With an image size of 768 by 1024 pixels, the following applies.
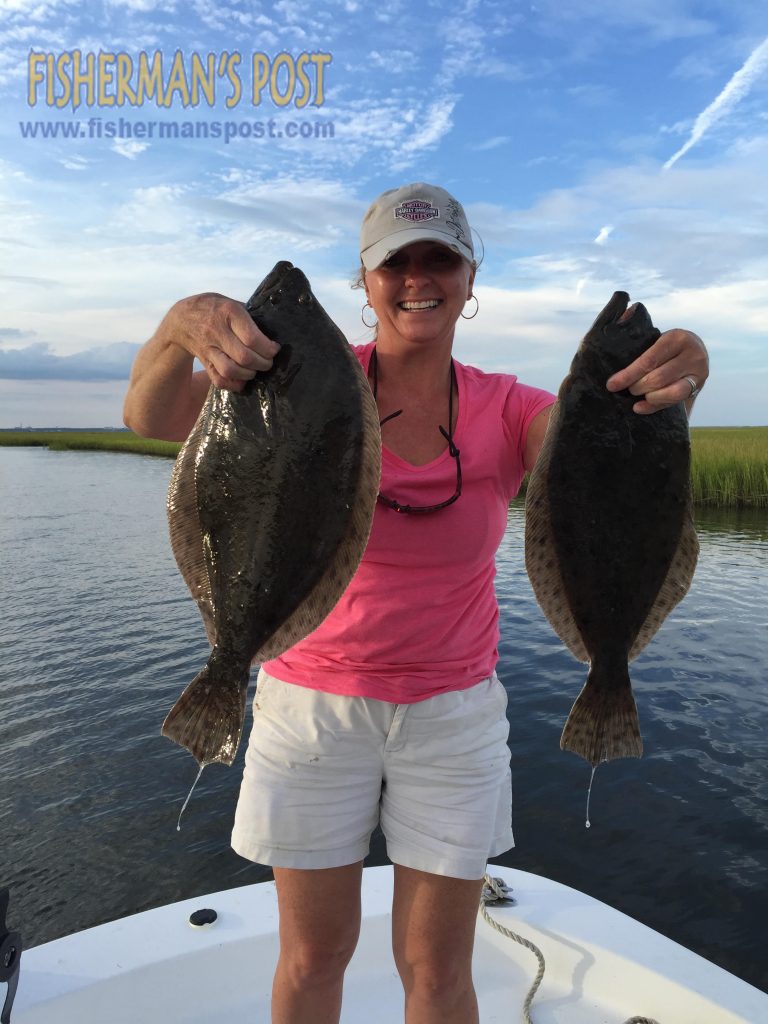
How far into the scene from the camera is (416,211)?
2.48m

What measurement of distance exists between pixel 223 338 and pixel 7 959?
8.20ft

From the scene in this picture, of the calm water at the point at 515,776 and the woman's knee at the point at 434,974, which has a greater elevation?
the woman's knee at the point at 434,974

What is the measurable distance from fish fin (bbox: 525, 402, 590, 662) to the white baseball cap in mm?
709

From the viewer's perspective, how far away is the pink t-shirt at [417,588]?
2.52 m

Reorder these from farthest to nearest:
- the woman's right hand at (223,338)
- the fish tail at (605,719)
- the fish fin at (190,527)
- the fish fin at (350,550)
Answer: the fish tail at (605,719) → the fish fin at (190,527) → the fish fin at (350,550) → the woman's right hand at (223,338)

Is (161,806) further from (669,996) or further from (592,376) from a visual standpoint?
(592,376)

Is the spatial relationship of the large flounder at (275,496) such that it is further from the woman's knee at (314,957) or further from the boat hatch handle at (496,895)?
the boat hatch handle at (496,895)

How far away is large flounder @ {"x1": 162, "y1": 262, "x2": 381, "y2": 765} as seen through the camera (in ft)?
7.10

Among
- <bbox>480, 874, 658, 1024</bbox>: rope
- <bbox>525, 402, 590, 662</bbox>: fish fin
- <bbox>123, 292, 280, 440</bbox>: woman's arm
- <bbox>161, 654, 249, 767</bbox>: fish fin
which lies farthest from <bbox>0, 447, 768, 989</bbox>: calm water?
<bbox>123, 292, 280, 440</bbox>: woman's arm

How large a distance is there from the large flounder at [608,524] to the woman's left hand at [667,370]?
9cm

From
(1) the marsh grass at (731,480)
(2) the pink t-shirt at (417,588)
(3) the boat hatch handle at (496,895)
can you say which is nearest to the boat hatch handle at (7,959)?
(2) the pink t-shirt at (417,588)

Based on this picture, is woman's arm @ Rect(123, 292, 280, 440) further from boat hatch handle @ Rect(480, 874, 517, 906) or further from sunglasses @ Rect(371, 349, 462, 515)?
boat hatch handle @ Rect(480, 874, 517, 906)

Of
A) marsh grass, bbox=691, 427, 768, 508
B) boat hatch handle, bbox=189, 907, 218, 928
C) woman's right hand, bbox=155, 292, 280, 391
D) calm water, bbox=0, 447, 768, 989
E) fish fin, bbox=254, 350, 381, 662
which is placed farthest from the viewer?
marsh grass, bbox=691, 427, 768, 508

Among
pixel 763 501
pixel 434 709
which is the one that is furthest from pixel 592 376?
pixel 763 501
